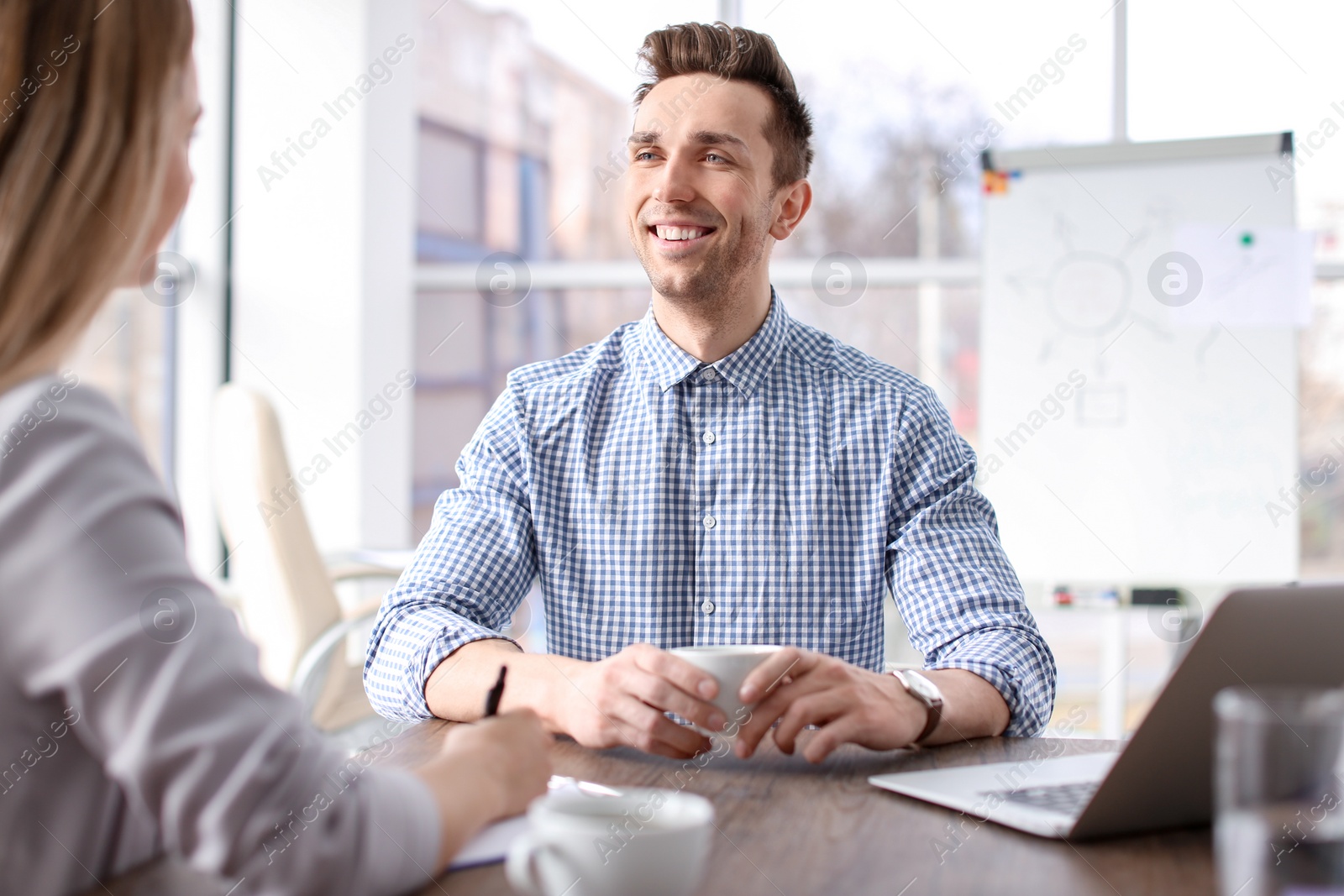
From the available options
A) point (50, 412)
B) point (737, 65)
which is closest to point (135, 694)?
point (50, 412)

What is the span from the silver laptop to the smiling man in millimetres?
433

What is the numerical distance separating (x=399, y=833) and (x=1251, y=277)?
3024mm

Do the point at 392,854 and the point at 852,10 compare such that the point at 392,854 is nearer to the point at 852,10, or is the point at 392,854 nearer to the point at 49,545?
the point at 49,545

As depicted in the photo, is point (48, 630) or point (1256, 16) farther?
point (1256, 16)

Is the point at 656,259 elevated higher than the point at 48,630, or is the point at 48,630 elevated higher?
the point at 656,259

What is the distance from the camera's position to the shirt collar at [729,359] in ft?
5.65

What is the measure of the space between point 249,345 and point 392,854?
3.71m

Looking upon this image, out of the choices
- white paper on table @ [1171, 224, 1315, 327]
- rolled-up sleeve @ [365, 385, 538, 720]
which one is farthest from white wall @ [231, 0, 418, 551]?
white paper on table @ [1171, 224, 1315, 327]

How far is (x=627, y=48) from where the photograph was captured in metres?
4.06

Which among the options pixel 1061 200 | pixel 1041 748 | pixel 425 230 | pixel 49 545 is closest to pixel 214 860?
pixel 49 545

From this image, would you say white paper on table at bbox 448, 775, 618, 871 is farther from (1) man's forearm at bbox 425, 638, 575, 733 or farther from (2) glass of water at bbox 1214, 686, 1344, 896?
(2) glass of water at bbox 1214, 686, 1344, 896

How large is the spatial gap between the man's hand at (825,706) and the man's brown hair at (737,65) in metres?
1.07

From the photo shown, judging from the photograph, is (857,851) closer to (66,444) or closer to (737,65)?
(66,444)

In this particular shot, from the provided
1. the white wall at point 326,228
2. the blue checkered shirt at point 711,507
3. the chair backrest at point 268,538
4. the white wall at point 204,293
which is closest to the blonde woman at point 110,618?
the blue checkered shirt at point 711,507
